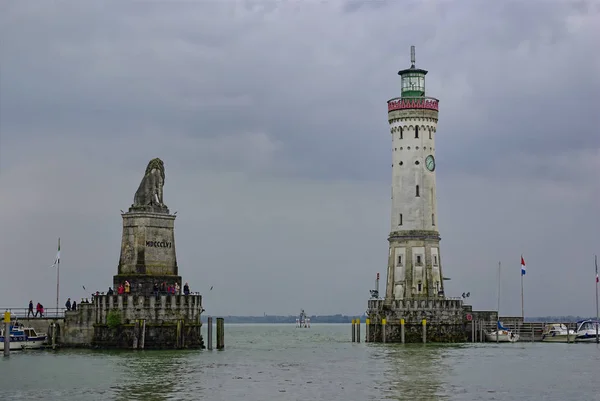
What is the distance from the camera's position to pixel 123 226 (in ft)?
256

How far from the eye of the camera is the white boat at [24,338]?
7756cm

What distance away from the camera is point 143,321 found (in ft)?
245

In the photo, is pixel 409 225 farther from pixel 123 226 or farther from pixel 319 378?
pixel 319 378

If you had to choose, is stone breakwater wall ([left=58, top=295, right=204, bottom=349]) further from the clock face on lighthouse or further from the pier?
the clock face on lighthouse

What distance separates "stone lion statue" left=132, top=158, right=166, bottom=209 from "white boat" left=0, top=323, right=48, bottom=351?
40.0ft

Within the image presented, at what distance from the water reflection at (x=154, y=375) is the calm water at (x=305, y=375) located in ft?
0.17

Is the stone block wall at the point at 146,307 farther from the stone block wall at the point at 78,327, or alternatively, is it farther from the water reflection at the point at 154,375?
the water reflection at the point at 154,375

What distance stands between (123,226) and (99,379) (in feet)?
75.4

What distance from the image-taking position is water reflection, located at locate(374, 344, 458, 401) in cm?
5075

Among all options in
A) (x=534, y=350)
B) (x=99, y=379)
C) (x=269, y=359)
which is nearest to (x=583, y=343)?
(x=534, y=350)

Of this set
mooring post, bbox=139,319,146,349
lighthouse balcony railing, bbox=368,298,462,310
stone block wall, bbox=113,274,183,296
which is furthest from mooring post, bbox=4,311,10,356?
lighthouse balcony railing, bbox=368,298,462,310

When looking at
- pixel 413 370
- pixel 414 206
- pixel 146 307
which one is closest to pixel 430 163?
pixel 414 206

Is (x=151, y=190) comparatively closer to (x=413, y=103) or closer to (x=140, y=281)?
(x=140, y=281)

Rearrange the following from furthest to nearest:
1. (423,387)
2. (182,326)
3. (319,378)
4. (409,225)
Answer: (409,225), (182,326), (319,378), (423,387)
